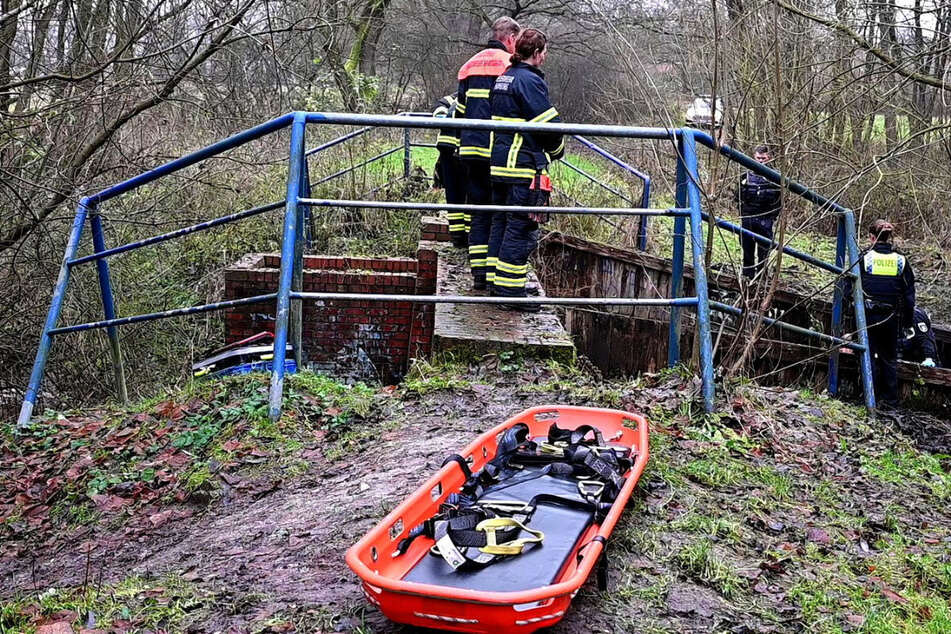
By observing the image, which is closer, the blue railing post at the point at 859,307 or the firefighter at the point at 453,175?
the blue railing post at the point at 859,307

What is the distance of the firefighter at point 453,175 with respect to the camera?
823cm

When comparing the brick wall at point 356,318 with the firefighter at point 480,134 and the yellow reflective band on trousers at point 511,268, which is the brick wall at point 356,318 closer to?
the firefighter at point 480,134

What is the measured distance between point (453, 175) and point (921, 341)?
4965mm

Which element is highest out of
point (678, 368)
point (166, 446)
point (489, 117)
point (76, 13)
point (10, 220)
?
point (76, 13)

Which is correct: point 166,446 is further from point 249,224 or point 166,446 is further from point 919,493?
point 249,224

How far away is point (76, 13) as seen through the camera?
272 inches

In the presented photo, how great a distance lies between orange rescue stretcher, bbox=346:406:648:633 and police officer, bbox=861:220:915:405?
5.52 metres

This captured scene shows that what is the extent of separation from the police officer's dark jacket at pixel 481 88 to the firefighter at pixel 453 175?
965 mm

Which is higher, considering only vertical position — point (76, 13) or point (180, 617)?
point (76, 13)

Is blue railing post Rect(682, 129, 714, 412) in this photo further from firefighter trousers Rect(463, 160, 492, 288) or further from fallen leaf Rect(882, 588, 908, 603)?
firefighter trousers Rect(463, 160, 492, 288)

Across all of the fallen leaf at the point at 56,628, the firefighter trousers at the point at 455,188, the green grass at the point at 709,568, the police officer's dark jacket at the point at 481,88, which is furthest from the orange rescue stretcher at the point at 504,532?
the firefighter trousers at the point at 455,188

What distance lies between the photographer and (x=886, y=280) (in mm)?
8648

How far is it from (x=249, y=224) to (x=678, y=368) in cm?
775

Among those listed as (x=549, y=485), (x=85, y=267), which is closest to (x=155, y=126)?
(x=85, y=267)
